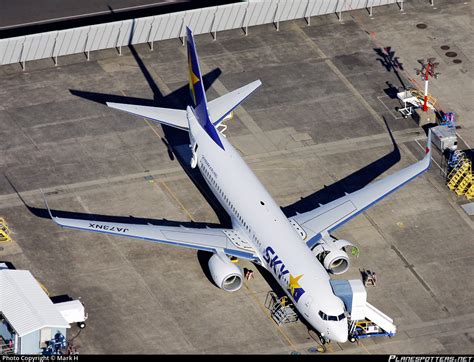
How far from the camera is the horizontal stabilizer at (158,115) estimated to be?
125 meters

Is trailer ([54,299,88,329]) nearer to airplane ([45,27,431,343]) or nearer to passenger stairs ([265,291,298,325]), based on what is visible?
airplane ([45,27,431,343])

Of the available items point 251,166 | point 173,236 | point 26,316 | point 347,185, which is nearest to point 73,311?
point 26,316

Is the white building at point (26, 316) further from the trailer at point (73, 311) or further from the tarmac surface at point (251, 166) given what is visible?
the tarmac surface at point (251, 166)

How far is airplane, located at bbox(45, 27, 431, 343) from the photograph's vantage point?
107 metres

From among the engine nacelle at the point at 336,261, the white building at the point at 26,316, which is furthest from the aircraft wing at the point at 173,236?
the white building at the point at 26,316

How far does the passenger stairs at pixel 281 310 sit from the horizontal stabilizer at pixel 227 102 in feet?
69.0

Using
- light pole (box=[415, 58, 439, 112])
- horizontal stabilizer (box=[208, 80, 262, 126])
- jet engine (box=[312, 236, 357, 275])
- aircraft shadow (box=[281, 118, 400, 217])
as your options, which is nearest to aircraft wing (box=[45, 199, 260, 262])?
jet engine (box=[312, 236, 357, 275])

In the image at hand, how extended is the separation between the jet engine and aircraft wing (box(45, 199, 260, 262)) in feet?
18.1

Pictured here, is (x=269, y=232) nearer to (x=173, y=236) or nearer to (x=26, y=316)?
(x=173, y=236)

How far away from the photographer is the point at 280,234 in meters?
111

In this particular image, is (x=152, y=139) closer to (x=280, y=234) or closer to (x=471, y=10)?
(x=280, y=234)

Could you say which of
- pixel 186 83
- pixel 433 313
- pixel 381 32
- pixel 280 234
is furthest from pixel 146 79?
pixel 433 313

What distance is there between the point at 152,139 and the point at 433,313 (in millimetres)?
36589

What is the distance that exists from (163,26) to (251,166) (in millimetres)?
26805
